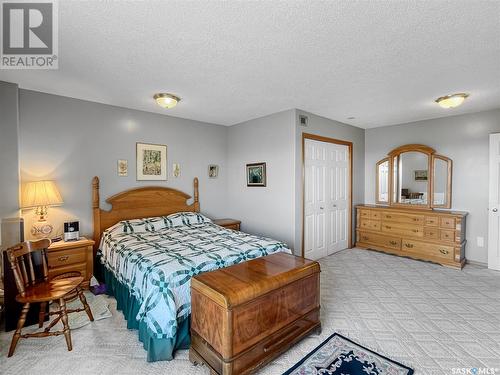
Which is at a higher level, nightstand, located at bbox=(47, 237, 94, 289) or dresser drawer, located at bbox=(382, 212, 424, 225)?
dresser drawer, located at bbox=(382, 212, 424, 225)

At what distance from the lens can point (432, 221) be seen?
4.26 metres

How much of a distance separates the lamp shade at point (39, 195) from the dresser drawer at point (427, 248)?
17.5 ft

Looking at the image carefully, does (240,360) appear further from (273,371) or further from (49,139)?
(49,139)

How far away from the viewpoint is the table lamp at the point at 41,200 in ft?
9.50

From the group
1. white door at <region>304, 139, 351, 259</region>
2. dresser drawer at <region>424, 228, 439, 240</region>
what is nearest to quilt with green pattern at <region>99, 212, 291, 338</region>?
white door at <region>304, 139, 351, 259</region>

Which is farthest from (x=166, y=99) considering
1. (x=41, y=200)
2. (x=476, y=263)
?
(x=476, y=263)

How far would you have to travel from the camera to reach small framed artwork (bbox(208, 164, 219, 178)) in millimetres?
4868

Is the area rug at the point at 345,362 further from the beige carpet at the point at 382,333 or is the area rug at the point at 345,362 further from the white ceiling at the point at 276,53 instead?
the white ceiling at the point at 276,53

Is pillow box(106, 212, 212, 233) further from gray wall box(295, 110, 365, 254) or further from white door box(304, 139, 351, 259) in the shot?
white door box(304, 139, 351, 259)

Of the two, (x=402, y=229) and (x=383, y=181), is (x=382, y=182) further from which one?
(x=402, y=229)

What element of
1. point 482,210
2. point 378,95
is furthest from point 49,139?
point 482,210

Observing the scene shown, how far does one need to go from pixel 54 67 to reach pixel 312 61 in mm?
2480

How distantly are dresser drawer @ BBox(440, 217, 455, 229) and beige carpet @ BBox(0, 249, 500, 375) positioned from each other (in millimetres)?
805

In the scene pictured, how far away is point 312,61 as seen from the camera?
2361 mm
